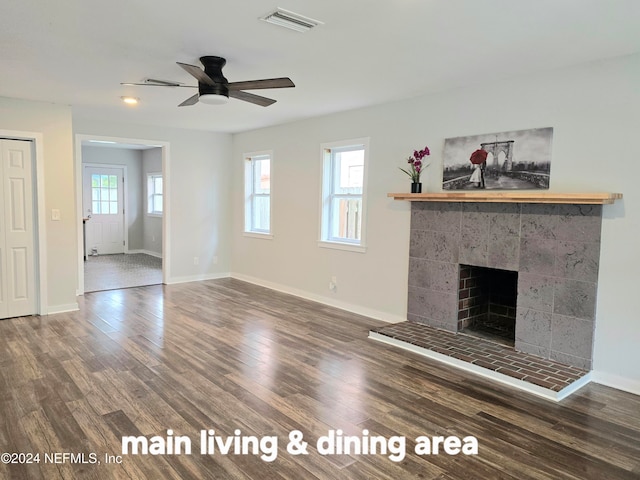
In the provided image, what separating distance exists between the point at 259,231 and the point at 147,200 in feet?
14.5

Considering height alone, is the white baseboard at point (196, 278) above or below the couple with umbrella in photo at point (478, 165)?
below

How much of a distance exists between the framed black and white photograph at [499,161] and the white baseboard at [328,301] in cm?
167

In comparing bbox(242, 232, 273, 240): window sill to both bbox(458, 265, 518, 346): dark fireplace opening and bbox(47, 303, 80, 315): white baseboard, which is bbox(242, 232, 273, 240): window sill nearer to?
bbox(47, 303, 80, 315): white baseboard

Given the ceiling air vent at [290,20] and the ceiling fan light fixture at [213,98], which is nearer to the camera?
the ceiling air vent at [290,20]

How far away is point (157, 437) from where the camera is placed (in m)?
2.60

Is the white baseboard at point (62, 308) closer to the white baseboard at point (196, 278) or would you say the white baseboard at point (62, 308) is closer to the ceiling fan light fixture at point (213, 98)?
the white baseboard at point (196, 278)

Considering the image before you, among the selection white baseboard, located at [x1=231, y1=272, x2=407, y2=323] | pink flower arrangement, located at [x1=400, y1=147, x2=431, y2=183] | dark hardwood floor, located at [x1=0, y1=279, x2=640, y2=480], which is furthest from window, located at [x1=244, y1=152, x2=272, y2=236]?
pink flower arrangement, located at [x1=400, y1=147, x2=431, y2=183]

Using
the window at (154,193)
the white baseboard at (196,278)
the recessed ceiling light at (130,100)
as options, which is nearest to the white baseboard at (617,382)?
→ the recessed ceiling light at (130,100)

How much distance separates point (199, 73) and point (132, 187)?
8.29m

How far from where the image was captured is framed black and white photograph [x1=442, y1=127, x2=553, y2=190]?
12.4 ft

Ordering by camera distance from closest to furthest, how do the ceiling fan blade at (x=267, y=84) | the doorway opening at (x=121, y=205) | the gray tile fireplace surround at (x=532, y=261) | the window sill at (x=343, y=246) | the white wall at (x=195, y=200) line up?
the ceiling fan blade at (x=267, y=84) → the gray tile fireplace surround at (x=532, y=261) → the window sill at (x=343, y=246) → the white wall at (x=195, y=200) → the doorway opening at (x=121, y=205)

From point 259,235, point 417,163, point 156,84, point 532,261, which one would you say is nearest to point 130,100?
point 156,84

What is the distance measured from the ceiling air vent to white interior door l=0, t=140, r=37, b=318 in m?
3.90

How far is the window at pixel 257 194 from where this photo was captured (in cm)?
734
